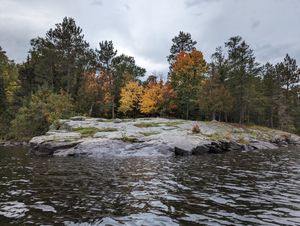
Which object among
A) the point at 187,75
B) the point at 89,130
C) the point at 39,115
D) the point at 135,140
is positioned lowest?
the point at 135,140

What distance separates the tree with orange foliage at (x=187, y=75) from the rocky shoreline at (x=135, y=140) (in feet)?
69.3

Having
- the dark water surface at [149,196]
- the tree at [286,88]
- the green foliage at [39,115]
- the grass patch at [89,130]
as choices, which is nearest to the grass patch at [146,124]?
the grass patch at [89,130]

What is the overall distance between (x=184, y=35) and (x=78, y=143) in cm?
5006

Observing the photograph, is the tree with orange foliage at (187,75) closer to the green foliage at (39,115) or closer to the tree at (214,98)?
the tree at (214,98)

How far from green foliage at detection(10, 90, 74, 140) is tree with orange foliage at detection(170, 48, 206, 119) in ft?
77.5

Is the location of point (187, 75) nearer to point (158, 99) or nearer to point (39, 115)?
point (158, 99)

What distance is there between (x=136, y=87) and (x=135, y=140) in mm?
37484

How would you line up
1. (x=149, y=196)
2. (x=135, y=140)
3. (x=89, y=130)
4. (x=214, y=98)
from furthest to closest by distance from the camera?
(x=214, y=98)
(x=89, y=130)
(x=135, y=140)
(x=149, y=196)

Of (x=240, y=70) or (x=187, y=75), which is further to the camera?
(x=187, y=75)

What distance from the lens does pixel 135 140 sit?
1384 inches

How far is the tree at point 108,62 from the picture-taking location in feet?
220

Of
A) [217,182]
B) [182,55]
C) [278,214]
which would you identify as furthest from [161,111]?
[278,214]

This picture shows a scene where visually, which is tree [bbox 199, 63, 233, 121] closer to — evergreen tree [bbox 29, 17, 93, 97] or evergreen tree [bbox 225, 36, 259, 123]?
evergreen tree [bbox 225, 36, 259, 123]

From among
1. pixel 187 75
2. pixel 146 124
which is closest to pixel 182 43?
pixel 187 75
